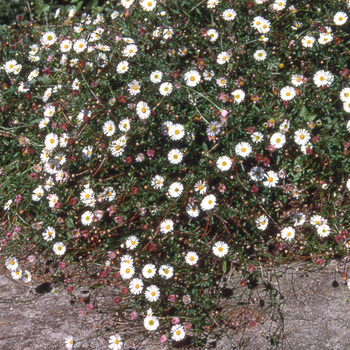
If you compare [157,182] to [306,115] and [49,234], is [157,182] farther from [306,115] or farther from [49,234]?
[306,115]

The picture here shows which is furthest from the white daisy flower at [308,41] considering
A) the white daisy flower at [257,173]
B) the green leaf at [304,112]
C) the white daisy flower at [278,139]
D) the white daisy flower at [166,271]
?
the white daisy flower at [166,271]

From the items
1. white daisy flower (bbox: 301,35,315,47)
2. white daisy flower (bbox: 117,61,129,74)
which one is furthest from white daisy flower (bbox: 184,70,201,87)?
white daisy flower (bbox: 301,35,315,47)

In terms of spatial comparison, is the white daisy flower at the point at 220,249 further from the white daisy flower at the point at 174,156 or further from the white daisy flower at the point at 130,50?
the white daisy flower at the point at 130,50

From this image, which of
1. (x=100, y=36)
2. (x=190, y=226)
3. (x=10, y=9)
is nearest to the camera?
(x=190, y=226)

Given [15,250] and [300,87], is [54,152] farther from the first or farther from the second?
[300,87]

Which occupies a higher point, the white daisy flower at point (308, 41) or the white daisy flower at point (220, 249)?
the white daisy flower at point (308, 41)

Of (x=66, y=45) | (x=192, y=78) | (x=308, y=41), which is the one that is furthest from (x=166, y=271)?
(x=66, y=45)

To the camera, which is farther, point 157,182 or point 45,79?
point 45,79

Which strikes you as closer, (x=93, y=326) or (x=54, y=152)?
(x=93, y=326)

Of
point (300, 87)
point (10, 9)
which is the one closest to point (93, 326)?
point (300, 87)
